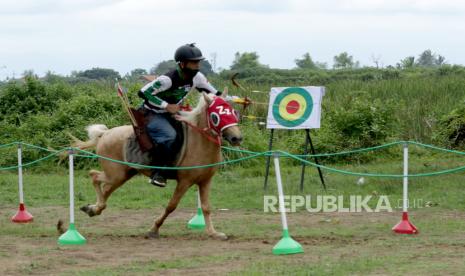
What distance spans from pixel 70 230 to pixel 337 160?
29.1ft

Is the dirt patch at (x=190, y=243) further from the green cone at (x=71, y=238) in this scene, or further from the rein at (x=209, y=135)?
the rein at (x=209, y=135)

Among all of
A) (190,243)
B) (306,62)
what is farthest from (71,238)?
(306,62)

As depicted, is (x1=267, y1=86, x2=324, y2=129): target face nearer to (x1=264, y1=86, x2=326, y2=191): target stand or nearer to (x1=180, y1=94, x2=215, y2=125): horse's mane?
(x1=264, y1=86, x2=326, y2=191): target stand

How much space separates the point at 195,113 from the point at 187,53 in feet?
2.62

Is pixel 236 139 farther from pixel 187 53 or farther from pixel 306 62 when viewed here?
pixel 306 62

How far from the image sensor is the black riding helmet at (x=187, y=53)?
1083cm

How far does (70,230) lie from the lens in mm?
10555

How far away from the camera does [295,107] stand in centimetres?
1543

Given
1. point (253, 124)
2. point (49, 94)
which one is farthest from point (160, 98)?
point (49, 94)

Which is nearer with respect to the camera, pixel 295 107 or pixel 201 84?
pixel 201 84

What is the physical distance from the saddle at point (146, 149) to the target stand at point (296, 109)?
4305 millimetres

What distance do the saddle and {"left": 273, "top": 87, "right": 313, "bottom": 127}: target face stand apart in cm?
464

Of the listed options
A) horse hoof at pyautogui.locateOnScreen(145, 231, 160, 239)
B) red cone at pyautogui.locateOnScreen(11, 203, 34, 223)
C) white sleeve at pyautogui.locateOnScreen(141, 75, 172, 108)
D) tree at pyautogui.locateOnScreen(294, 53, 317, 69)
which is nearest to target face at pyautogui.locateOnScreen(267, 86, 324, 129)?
white sleeve at pyautogui.locateOnScreen(141, 75, 172, 108)
